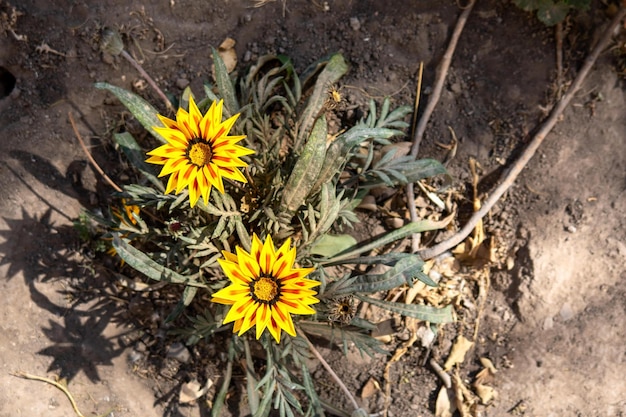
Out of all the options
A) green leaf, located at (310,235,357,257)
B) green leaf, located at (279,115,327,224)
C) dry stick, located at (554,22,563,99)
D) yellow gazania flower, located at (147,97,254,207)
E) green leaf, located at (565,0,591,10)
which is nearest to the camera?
yellow gazania flower, located at (147,97,254,207)

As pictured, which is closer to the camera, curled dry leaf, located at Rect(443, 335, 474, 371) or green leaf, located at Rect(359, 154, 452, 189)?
green leaf, located at Rect(359, 154, 452, 189)

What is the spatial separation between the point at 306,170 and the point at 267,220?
278 millimetres

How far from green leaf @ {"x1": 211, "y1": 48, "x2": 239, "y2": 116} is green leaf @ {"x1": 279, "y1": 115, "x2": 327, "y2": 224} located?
436 mm

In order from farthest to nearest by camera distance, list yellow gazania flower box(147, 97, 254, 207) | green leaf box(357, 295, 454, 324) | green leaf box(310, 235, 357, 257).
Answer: green leaf box(310, 235, 357, 257)
green leaf box(357, 295, 454, 324)
yellow gazania flower box(147, 97, 254, 207)

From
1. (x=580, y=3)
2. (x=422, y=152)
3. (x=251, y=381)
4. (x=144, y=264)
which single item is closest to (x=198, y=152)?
(x=144, y=264)

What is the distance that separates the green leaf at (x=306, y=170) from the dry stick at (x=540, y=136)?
2.61 feet

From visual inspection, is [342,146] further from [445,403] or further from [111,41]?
[445,403]

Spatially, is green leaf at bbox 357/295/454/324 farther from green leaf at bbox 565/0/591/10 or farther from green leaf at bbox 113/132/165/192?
green leaf at bbox 565/0/591/10

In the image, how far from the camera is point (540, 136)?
93.6 inches

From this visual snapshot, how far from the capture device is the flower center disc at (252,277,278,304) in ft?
5.19

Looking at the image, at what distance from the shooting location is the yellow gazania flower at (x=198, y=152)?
4.91ft

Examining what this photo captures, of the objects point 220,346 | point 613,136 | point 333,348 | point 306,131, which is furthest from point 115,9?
point 613,136

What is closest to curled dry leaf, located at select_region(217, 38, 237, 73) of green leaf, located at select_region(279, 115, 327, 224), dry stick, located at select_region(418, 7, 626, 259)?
green leaf, located at select_region(279, 115, 327, 224)

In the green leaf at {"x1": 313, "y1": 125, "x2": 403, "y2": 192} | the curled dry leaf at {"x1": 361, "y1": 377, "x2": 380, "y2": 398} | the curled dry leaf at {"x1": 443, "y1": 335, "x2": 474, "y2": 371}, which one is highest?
the green leaf at {"x1": 313, "y1": 125, "x2": 403, "y2": 192}
